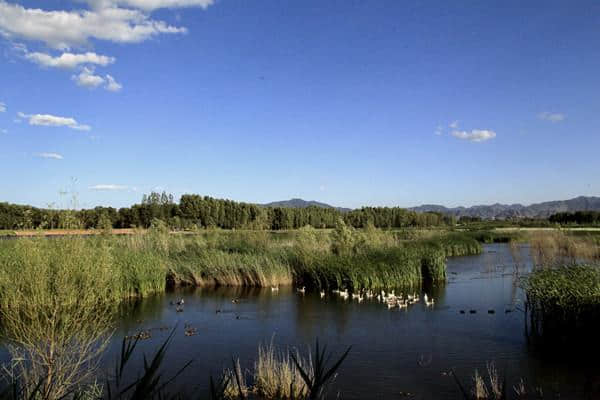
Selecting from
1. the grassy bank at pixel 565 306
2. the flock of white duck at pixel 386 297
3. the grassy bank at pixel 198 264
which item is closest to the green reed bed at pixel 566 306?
the grassy bank at pixel 565 306

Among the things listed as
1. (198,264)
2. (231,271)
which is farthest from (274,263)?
(198,264)

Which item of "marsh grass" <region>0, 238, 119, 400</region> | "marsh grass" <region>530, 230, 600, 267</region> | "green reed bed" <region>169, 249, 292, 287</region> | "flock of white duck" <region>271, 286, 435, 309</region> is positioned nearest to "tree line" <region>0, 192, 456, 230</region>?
"green reed bed" <region>169, 249, 292, 287</region>

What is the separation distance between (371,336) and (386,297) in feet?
15.9

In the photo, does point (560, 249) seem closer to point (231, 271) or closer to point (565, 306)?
point (565, 306)

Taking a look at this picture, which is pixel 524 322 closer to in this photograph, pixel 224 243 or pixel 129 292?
pixel 129 292

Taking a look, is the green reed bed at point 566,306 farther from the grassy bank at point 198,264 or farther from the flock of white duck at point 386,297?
the grassy bank at point 198,264

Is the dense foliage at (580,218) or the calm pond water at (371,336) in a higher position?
the dense foliage at (580,218)

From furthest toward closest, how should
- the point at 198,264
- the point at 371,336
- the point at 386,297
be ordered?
1. the point at 198,264
2. the point at 386,297
3. the point at 371,336

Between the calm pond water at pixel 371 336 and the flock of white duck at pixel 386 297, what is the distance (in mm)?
251

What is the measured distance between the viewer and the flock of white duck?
14766 millimetres

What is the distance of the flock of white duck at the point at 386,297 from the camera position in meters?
14.8

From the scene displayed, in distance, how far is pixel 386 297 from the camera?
16.1 m

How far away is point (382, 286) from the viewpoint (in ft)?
59.0

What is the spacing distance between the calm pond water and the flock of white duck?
0.25m
